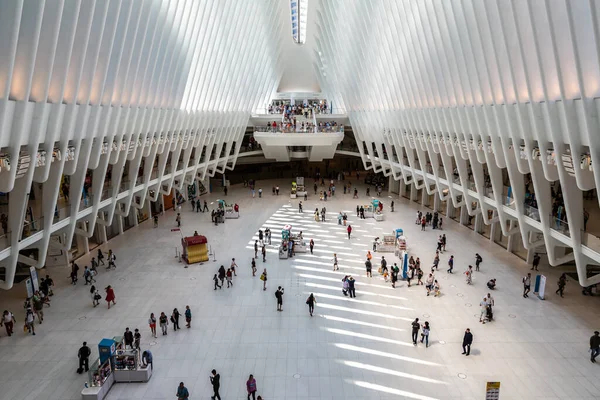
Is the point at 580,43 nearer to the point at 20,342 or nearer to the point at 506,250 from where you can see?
the point at 506,250

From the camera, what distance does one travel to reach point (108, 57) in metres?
14.8

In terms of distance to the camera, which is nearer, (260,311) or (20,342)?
(20,342)

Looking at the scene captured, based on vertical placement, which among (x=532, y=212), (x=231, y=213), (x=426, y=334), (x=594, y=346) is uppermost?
(x=231, y=213)

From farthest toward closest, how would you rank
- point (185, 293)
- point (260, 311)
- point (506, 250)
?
1. point (506, 250)
2. point (185, 293)
3. point (260, 311)

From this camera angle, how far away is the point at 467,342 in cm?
1194

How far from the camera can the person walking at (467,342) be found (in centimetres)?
1188

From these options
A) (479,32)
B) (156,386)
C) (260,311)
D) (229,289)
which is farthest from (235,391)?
(479,32)

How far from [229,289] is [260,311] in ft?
7.99

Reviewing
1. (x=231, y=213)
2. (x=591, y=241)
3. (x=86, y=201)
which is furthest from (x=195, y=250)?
(x=591, y=241)

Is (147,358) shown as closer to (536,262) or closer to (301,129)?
(536,262)

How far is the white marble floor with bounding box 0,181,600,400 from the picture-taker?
1090 cm

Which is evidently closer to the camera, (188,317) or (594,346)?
(594,346)

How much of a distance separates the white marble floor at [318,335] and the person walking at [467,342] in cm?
22

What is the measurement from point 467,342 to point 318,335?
4367mm
